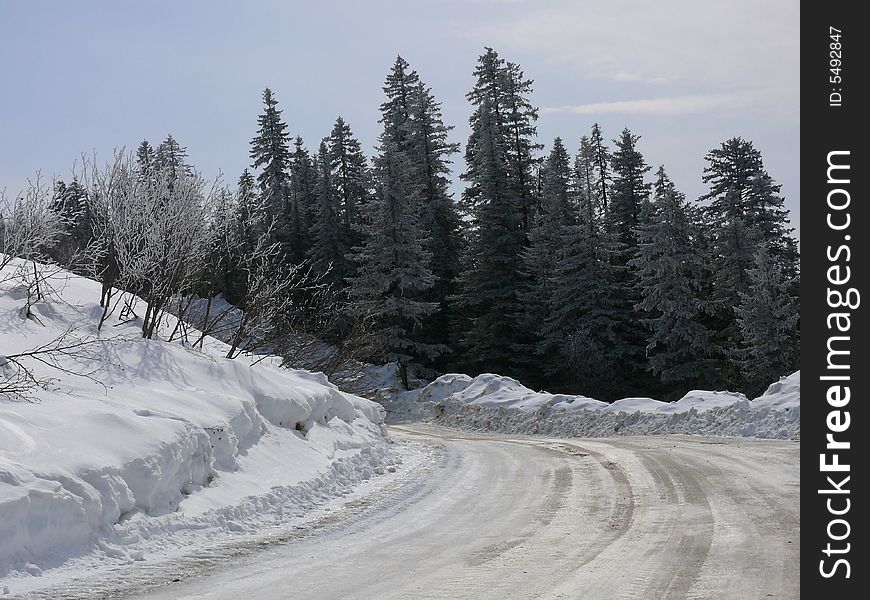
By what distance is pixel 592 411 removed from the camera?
854 inches

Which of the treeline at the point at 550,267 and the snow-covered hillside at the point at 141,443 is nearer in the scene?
the snow-covered hillside at the point at 141,443

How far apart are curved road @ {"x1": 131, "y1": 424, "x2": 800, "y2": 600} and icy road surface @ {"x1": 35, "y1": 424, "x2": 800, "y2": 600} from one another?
0.02 meters

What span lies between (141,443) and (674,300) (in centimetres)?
2780

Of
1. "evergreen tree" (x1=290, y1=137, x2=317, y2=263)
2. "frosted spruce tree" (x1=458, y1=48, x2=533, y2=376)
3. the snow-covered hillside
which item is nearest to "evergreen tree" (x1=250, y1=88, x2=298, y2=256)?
"evergreen tree" (x1=290, y1=137, x2=317, y2=263)

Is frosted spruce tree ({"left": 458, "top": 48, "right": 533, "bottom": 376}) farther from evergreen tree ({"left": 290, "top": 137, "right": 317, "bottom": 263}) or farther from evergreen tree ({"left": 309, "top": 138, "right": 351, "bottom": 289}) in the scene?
evergreen tree ({"left": 290, "top": 137, "right": 317, "bottom": 263})

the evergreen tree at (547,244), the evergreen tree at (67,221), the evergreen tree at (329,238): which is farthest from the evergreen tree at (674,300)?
the evergreen tree at (67,221)

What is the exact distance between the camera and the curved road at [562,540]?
19.3 feet

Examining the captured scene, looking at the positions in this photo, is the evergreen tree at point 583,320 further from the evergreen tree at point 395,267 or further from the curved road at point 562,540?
the curved road at point 562,540

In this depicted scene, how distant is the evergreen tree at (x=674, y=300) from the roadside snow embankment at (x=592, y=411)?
8.52 m

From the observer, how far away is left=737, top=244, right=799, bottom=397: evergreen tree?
29.1m
